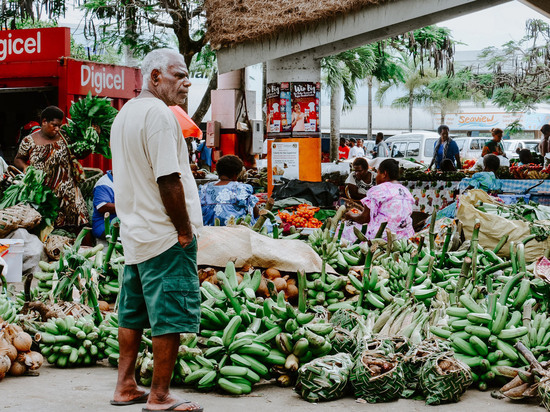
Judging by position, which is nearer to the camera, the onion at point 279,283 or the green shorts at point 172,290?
the green shorts at point 172,290

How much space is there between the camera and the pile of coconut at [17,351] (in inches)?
163

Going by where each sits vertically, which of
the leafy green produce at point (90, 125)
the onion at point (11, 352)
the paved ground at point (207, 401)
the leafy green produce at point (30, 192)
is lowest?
the paved ground at point (207, 401)

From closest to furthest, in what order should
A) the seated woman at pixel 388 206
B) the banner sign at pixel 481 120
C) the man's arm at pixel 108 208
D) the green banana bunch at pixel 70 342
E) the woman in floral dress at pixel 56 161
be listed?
the green banana bunch at pixel 70 342 → the seated woman at pixel 388 206 → the man's arm at pixel 108 208 → the woman in floral dress at pixel 56 161 → the banner sign at pixel 481 120

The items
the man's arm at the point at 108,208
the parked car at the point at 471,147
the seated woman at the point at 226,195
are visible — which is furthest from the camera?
the parked car at the point at 471,147

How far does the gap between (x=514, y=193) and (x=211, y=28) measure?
16.7ft

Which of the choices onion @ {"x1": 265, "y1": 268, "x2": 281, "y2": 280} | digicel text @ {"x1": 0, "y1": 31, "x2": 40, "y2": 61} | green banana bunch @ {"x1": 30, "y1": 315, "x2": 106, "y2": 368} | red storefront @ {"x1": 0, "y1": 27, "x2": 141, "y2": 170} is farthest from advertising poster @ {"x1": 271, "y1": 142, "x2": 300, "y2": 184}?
green banana bunch @ {"x1": 30, "y1": 315, "x2": 106, "y2": 368}

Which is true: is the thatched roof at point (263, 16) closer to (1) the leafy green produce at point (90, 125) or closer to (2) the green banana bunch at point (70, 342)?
(1) the leafy green produce at point (90, 125)

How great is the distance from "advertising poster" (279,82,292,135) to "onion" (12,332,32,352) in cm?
650

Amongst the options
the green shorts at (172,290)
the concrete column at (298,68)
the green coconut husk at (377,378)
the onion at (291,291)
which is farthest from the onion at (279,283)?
the concrete column at (298,68)

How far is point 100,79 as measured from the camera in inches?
451

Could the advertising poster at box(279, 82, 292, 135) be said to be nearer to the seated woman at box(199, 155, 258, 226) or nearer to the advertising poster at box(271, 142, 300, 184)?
the advertising poster at box(271, 142, 300, 184)

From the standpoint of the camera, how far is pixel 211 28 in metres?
10.9

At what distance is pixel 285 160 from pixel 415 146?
16318 mm

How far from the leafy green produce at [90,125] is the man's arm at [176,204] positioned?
176 inches
